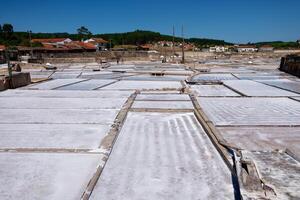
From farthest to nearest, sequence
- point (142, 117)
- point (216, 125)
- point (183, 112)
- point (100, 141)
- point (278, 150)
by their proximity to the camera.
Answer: point (183, 112) → point (142, 117) → point (216, 125) → point (100, 141) → point (278, 150)

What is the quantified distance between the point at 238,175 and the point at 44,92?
9.96 m

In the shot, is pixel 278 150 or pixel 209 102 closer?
pixel 278 150

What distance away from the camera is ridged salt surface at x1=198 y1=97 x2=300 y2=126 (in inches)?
288

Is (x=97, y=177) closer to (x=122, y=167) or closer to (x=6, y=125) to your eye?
(x=122, y=167)

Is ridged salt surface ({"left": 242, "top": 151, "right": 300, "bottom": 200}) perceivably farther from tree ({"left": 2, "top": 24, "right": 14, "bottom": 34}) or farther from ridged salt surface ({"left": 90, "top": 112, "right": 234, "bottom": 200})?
tree ({"left": 2, "top": 24, "right": 14, "bottom": 34})

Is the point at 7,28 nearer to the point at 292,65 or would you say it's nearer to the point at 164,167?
the point at 292,65

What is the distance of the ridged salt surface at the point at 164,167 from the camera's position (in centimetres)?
384

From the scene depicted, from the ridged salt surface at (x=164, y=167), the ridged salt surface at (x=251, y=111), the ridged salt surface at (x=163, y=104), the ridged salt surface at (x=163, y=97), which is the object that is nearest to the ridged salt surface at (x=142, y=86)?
the ridged salt surface at (x=163, y=97)

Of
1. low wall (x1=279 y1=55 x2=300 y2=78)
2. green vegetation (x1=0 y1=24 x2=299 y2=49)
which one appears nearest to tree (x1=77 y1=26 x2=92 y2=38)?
green vegetation (x1=0 y1=24 x2=299 y2=49)

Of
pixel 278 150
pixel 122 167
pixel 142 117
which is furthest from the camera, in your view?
pixel 142 117

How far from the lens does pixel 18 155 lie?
16.9 feet

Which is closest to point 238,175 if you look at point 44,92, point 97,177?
point 97,177

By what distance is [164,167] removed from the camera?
4.61m

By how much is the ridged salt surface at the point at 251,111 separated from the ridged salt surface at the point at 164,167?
122cm
